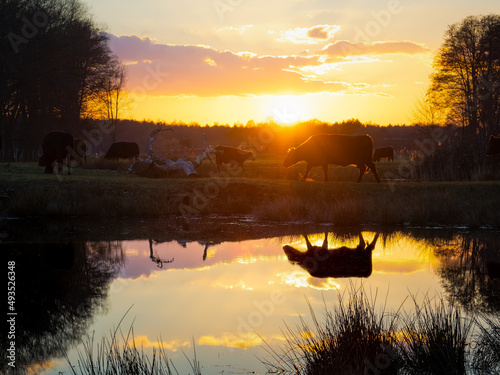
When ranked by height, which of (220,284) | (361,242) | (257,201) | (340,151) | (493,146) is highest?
(493,146)

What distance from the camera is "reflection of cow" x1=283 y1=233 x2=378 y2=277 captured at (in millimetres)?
12008

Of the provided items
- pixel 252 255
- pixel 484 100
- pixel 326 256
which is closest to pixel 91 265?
pixel 252 255

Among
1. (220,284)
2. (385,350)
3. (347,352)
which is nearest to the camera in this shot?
(347,352)

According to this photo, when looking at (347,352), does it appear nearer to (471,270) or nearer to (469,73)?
(471,270)

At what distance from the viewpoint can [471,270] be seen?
12039mm

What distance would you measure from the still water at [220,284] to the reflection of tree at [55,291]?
20 millimetres

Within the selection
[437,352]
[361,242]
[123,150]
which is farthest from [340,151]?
[123,150]

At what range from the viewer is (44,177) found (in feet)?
70.9

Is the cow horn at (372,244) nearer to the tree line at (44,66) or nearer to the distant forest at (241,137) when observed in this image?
the distant forest at (241,137)

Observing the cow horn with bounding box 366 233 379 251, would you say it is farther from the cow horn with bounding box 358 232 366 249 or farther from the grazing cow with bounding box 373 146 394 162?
the grazing cow with bounding box 373 146 394 162

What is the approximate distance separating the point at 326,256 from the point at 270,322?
529 centimetres

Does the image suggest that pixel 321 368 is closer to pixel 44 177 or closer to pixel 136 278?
pixel 136 278

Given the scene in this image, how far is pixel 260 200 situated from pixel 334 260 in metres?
7.78

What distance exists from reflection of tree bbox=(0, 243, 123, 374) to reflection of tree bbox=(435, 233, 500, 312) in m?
5.95
